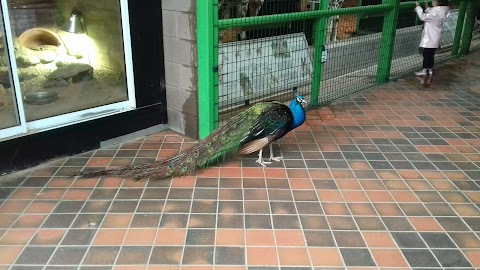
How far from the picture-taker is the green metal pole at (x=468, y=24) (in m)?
8.91

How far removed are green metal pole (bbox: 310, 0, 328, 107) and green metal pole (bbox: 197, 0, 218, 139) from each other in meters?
1.84

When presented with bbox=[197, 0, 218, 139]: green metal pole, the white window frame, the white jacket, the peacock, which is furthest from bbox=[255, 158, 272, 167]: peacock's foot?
the white jacket

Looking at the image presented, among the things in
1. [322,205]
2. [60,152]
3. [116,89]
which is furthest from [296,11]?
[60,152]

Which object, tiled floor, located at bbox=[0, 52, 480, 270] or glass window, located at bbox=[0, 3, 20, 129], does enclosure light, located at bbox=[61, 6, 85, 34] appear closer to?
glass window, located at bbox=[0, 3, 20, 129]

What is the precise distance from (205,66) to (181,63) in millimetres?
372

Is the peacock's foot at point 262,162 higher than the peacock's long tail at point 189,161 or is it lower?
lower

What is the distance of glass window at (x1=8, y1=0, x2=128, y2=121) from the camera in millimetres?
4316

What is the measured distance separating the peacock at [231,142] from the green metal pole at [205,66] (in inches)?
20.2

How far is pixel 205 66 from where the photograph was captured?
4.44 meters

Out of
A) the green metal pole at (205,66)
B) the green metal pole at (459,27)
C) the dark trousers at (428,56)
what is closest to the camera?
the green metal pole at (205,66)

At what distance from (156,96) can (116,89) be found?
1.43 ft

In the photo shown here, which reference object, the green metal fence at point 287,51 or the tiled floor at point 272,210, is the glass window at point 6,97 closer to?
the tiled floor at point 272,210

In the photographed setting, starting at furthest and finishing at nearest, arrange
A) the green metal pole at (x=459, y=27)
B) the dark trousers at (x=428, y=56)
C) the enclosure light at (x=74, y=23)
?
the green metal pole at (x=459, y=27), the dark trousers at (x=428, y=56), the enclosure light at (x=74, y=23)

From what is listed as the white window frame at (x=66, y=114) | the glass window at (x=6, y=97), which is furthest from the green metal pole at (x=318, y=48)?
the glass window at (x=6, y=97)
